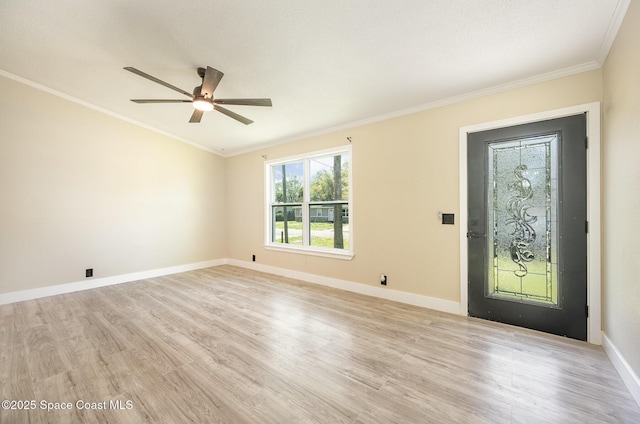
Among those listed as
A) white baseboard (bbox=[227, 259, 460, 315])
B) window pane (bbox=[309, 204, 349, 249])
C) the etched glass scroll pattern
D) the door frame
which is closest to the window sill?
window pane (bbox=[309, 204, 349, 249])

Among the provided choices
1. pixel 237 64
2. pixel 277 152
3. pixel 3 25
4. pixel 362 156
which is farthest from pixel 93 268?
pixel 362 156

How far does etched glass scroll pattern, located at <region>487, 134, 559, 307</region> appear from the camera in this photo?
246 centimetres

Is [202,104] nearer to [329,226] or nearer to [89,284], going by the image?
[329,226]

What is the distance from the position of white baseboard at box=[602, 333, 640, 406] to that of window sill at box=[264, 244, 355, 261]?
266 cm

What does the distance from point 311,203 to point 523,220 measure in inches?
119

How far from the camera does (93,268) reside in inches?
163

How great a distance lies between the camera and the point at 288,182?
4973 mm

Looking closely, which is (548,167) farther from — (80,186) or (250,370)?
(80,186)

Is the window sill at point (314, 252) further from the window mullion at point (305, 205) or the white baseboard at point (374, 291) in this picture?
the white baseboard at point (374, 291)

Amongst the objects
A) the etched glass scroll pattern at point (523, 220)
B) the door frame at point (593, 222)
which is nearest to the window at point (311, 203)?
the etched glass scroll pattern at point (523, 220)

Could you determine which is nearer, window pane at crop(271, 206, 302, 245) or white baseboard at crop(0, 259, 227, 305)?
white baseboard at crop(0, 259, 227, 305)

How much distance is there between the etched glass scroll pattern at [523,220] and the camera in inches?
96.8

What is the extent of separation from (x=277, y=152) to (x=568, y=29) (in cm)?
415

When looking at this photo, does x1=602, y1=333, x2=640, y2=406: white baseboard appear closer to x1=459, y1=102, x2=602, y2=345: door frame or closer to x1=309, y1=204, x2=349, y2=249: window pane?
x1=459, y1=102, x2=602, y2=345: door frame
